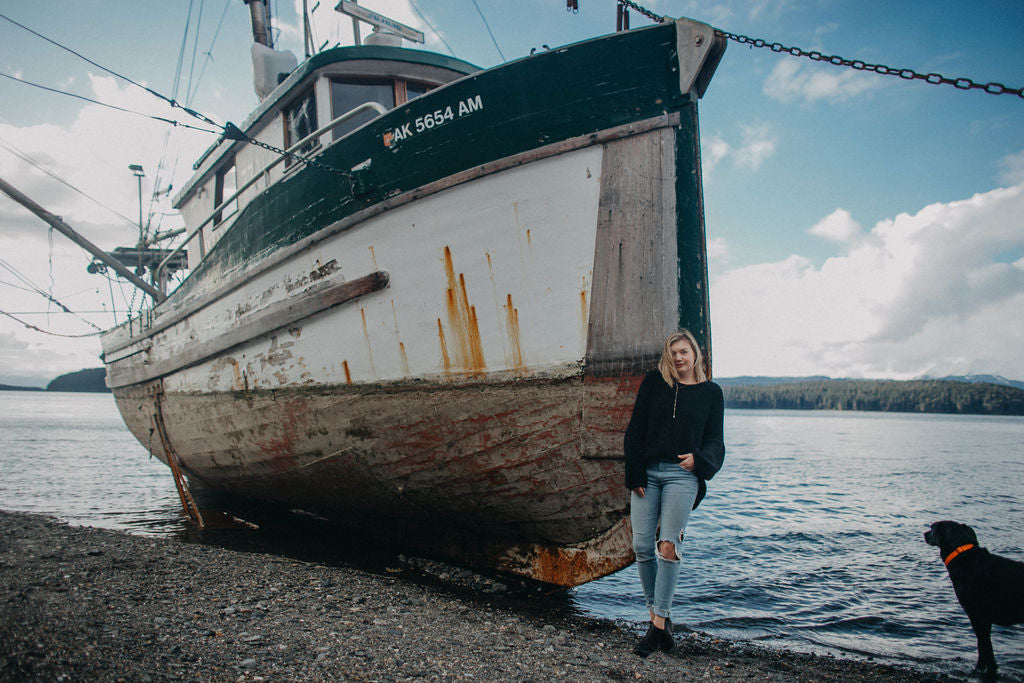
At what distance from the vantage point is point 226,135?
183 inches

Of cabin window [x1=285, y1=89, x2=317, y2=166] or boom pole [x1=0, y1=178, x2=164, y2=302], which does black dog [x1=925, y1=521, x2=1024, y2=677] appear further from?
boom pole [x1=0, y1=178, x2=164, y2=302]

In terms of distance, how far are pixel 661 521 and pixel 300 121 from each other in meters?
5.72

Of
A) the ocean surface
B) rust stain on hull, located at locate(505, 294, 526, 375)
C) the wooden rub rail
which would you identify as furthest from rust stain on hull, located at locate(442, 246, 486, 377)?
the ocean surface

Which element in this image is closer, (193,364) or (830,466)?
(193,364)

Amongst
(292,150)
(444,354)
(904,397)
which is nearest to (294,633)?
(444,354)

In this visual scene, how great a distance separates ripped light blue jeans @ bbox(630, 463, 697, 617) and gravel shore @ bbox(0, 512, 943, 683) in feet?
1.51

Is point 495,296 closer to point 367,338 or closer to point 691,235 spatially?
point 367,338

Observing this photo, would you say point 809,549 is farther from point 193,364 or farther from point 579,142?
point 193,364

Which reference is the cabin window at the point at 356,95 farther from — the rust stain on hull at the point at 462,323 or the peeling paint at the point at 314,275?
the rust stain on hull at the point at 462,323

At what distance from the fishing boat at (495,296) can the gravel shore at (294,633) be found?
65 centimetres

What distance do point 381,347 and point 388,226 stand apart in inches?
39.1

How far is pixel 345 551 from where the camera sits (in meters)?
5.59

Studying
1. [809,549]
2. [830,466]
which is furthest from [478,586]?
[830,466]

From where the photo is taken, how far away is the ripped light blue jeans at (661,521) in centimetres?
283
